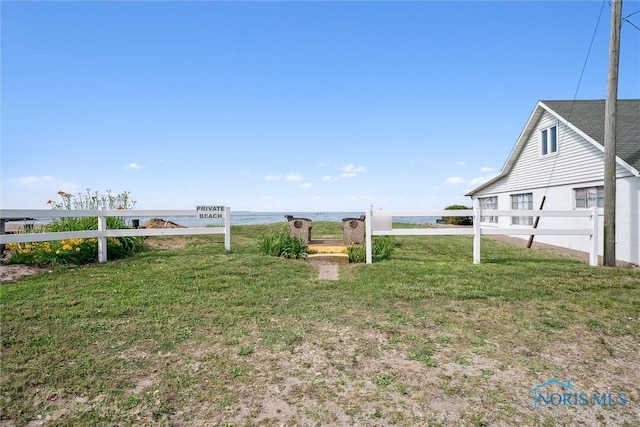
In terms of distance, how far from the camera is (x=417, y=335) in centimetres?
392

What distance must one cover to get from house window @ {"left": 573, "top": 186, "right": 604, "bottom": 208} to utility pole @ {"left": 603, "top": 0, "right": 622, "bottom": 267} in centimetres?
333

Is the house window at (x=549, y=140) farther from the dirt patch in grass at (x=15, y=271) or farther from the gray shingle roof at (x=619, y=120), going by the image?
the dirt patch in grass at (x=15, y=271)

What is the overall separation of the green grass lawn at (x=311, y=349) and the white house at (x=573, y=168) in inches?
175

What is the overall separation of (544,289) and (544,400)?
377cm

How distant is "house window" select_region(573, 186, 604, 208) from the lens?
11.4 meters

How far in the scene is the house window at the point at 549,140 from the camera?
13766mm

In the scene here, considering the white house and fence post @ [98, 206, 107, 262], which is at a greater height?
the white house

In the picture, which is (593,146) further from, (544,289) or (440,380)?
(440,380)

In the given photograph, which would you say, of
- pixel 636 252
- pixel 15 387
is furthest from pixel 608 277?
pixel 15 387

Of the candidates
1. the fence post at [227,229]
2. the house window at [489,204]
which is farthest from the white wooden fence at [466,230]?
the house window at [489,204]

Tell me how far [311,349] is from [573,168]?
13159mm

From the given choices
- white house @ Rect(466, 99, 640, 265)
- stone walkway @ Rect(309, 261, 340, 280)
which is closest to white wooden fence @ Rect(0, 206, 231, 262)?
stone walkway @ Rect(309, 261, 340, 280)

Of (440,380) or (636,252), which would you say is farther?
(636,252)

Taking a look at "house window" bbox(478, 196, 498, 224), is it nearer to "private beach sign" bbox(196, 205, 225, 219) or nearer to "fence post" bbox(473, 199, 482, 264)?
"fence post" bbox(473, 199, 482, 264)
